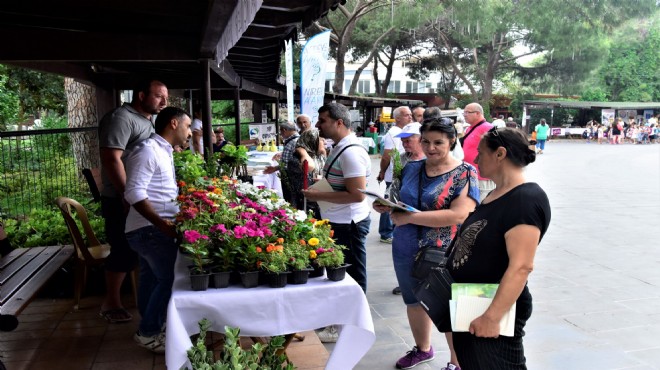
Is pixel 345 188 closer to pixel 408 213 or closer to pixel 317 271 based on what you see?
pixel 408 213

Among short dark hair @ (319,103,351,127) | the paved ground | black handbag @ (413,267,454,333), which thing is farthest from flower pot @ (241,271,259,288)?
short dark hair @ (319,103,351,127)

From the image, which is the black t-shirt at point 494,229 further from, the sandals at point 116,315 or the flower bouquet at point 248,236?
the sandals at point 116,315

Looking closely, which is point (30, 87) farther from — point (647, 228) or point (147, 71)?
point (647, 228)

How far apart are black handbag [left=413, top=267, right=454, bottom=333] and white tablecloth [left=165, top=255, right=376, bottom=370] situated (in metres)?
0.38

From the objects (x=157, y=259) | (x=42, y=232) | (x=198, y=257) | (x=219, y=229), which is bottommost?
(x=42, y=232)

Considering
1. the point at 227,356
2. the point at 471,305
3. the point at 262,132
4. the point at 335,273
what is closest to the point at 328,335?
the point at 335,273

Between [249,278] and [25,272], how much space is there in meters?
2.23

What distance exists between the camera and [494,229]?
88.4 inches

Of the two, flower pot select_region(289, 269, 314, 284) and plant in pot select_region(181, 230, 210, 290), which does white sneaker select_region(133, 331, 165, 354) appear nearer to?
plant in pot select_region(181, 230, 210, 290)

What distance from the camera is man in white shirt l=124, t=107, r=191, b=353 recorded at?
131 inches

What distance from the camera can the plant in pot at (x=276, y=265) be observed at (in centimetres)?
264

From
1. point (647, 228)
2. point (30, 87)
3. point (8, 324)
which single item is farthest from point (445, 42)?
point (8, 324)

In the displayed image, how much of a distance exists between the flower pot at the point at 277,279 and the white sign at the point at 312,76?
7657 millimetres

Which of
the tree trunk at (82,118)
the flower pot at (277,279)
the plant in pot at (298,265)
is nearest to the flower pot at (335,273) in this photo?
the plant in pot at (298,265)
